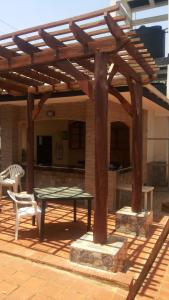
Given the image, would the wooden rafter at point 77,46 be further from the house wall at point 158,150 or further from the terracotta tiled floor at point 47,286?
the house wall at point 158,150

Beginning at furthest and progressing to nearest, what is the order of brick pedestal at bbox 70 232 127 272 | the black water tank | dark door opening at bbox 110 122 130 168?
1. the black water tank
2. dark door opening at bbox 110 122 130 168
3. brick pedestal at bbox 70 232 127 272

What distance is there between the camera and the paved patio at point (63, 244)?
4023 millimetres

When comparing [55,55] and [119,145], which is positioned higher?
[55,55]

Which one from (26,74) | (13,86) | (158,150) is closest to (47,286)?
(26,74)

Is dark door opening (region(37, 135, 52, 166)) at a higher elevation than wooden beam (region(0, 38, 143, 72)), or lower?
lower

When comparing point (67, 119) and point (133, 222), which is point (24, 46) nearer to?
point (133, 222)

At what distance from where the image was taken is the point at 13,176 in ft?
28.9

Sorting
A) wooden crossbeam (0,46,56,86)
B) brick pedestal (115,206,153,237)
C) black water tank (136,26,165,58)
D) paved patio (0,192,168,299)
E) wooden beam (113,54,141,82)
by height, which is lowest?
paved patio (0,192,168,299)

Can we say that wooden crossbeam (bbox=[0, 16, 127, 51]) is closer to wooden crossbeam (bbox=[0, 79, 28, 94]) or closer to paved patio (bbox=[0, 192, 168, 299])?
wooden crossbeam (bbox=[0, 79, 28, 94])

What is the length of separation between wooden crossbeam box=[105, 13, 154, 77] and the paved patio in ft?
10.2

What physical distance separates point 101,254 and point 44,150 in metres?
11.7

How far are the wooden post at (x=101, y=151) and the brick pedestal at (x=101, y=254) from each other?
132 mm

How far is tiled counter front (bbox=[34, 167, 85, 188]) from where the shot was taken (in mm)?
8660

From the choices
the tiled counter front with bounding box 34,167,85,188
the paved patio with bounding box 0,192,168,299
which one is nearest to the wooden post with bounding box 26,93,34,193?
the paved patio with bounding box 0,192,168,299
